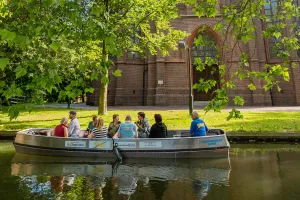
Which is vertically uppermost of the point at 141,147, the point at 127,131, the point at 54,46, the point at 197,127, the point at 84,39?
the point at 84,39

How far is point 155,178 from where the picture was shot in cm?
636

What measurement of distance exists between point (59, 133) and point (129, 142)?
2477mm

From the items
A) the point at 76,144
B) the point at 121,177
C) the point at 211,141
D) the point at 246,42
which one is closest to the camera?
the point at 246,42

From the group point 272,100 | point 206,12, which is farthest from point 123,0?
point 272,100

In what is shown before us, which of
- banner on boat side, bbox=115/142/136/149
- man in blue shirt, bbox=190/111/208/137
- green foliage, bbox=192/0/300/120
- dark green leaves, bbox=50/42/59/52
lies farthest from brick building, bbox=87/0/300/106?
dark green leaves, bbox=50/42/59/52

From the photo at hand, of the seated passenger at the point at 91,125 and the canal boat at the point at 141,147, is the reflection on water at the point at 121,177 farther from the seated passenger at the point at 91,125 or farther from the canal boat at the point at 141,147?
the seated passenger at the point at 91,125

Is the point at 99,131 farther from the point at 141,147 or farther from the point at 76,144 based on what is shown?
the point at 141,147

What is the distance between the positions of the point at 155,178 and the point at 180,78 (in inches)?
904

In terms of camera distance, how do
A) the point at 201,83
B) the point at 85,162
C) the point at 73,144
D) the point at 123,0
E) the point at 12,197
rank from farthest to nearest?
the point at 123,0 → the point at 73,144 → the point at 85,162 → the point at 12,197 → the point at 201,83

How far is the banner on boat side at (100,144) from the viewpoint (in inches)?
336

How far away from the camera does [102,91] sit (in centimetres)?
1741

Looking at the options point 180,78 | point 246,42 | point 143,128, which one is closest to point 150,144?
point 143,128

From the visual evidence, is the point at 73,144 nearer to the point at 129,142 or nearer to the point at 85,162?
the point at 85,162

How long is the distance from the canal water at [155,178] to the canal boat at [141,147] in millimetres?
281
